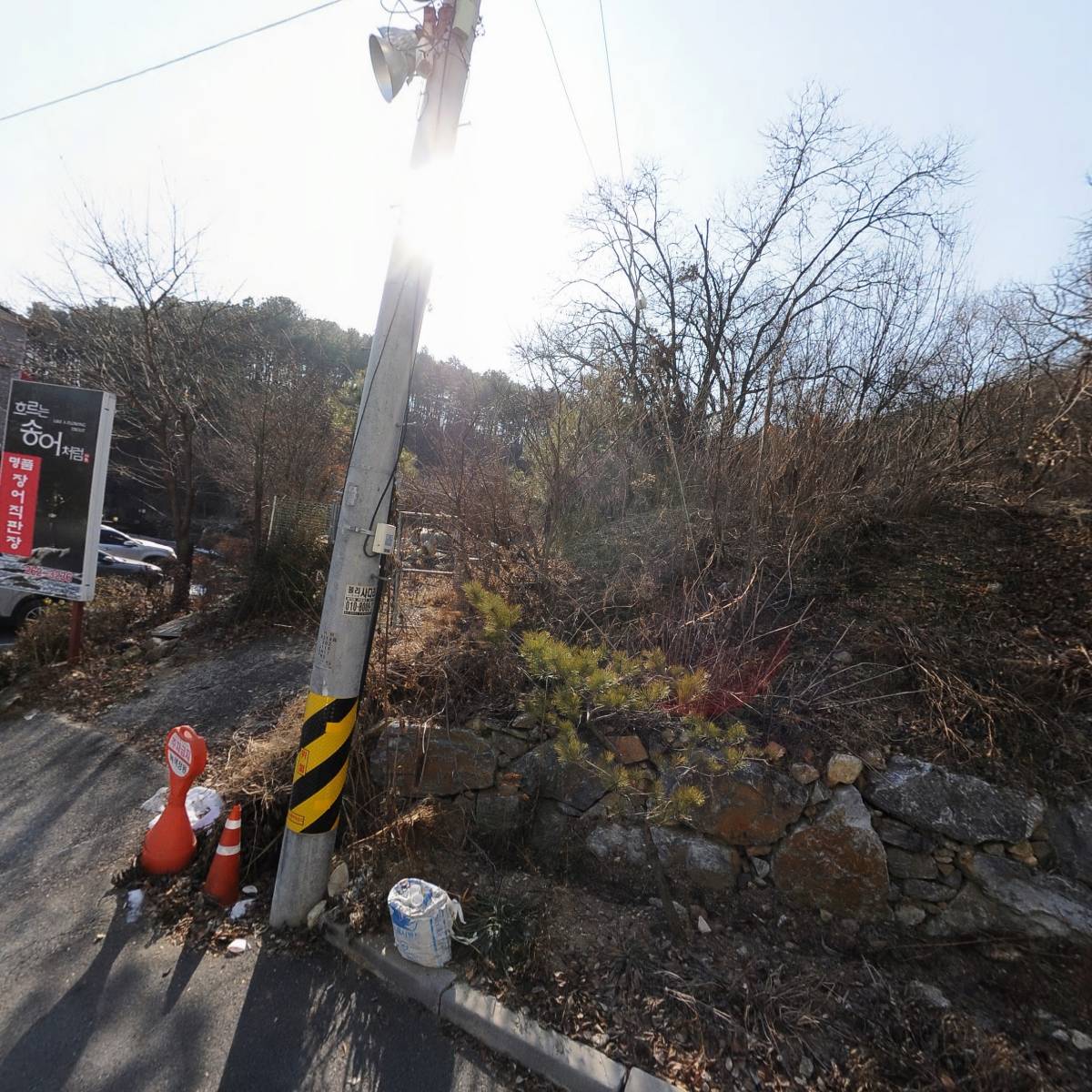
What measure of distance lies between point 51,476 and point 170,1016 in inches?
240

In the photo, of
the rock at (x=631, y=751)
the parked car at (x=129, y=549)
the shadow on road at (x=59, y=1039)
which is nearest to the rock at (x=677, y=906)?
the rock at (x=631, y=751)

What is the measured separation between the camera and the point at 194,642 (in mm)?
7258

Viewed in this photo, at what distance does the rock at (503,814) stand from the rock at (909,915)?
193 centimetres

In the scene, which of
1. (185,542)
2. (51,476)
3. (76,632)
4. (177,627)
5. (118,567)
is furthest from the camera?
(118,567)

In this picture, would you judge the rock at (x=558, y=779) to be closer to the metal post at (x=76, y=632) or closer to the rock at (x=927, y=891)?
the rock at (x=927, y=891)

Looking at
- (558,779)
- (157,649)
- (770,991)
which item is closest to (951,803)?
(770,991)

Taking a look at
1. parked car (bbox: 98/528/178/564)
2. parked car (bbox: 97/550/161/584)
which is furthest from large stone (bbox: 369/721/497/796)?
parked car (bbox: 98/528/178/564)

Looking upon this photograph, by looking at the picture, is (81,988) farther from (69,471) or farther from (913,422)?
(913,422)

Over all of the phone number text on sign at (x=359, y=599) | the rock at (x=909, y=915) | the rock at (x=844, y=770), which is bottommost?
the rock at (x=909, y=915)

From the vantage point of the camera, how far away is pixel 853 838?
2809mm

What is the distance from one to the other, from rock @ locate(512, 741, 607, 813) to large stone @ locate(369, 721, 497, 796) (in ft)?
0.72

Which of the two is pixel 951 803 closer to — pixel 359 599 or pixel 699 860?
pixel 699 860

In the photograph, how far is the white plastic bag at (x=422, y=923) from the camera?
257cm

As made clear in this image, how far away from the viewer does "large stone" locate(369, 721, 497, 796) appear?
3.41m
